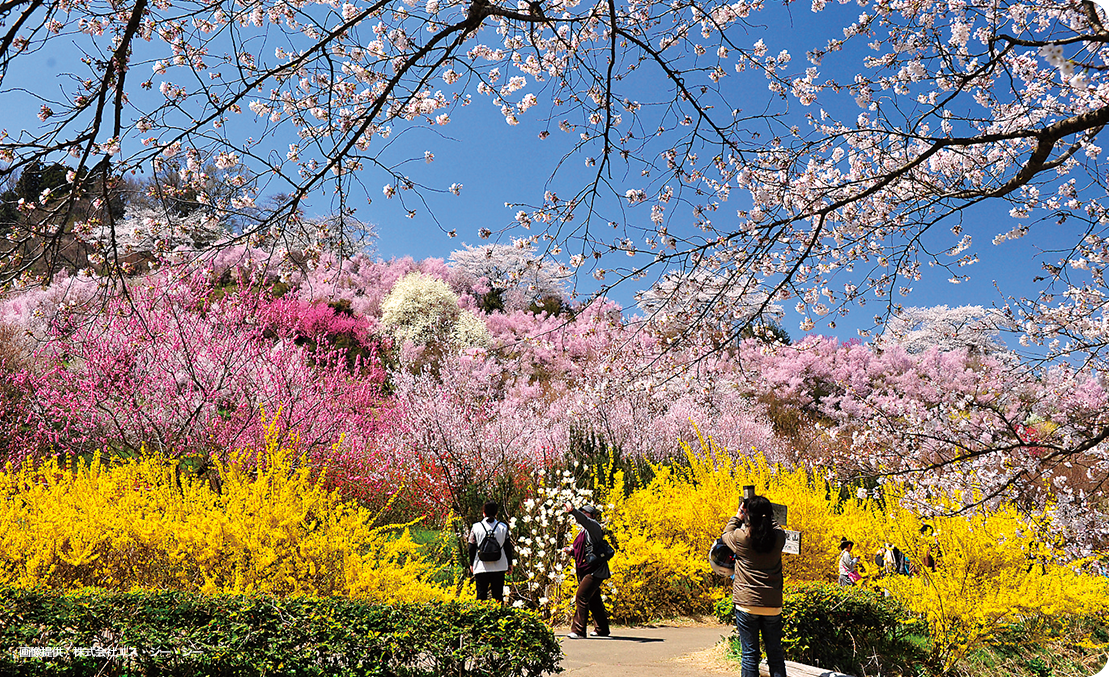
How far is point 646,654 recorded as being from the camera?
7.00 m

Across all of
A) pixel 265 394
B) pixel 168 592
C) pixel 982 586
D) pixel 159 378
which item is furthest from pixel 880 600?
pixel 159 378

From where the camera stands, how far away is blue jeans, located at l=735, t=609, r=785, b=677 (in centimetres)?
507

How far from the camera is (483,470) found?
13.1 meters

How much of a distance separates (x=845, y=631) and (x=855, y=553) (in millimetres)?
3161

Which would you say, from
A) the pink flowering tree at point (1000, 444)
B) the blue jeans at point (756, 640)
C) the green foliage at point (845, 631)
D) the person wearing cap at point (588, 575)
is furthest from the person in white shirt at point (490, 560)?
the pink flowering tree at point (1000, 444)

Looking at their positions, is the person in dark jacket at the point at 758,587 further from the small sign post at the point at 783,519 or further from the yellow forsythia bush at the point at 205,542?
the yellow forsythia bush at the point at 205,542

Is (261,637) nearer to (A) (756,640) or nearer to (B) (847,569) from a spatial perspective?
(A) (756,640)

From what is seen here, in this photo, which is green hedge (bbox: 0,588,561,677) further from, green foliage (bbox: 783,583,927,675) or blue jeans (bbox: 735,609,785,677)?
green foliage (bbox: 783,583,927,675)

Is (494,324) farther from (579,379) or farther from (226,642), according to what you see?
(226,642)

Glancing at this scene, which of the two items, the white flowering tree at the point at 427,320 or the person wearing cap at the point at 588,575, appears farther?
the white flowering tree at the point at 427,320

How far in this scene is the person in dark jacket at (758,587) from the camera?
5.06m

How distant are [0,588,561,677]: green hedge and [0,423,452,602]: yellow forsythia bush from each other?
688 mm

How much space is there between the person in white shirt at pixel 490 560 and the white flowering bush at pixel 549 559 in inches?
43.6

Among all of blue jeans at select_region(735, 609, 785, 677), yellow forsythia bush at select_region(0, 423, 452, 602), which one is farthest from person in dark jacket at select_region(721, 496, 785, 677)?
yellow forsythia bush at select_region(0, 423, 452, 602)
